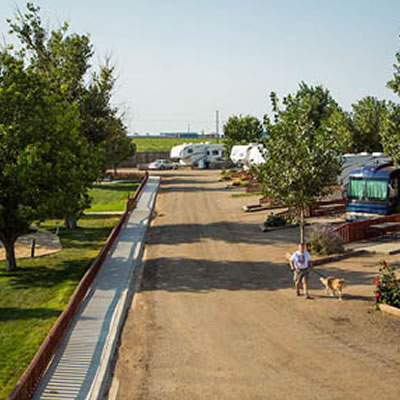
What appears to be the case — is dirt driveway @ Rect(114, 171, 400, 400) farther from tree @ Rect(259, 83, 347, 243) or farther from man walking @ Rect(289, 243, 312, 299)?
tree @ Rect(259, 83, 347, 243)

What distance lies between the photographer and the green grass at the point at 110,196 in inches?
1631

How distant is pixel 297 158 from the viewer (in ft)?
68.8

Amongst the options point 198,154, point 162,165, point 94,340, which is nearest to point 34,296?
point 94,340

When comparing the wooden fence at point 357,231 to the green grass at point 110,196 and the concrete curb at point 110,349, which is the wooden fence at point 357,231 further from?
the green grass at point 110,196

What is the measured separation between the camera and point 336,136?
21.3 meters

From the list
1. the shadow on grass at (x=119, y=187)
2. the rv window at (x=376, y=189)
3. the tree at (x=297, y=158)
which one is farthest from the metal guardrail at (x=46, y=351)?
the shadow on grass at (x=119, y=187)

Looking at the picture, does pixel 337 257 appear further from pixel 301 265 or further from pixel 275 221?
pixel 275 221

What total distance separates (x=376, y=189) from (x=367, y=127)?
2584 centimetres

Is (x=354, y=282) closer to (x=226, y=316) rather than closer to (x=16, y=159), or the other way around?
(x=226, y=316)

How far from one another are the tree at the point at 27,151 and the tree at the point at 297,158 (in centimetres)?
835

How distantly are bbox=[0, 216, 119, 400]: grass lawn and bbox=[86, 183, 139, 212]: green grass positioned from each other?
11.6 m

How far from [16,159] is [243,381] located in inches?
541

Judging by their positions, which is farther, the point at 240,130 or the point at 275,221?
the point at 240,130

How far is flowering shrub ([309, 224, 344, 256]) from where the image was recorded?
21.5 m
